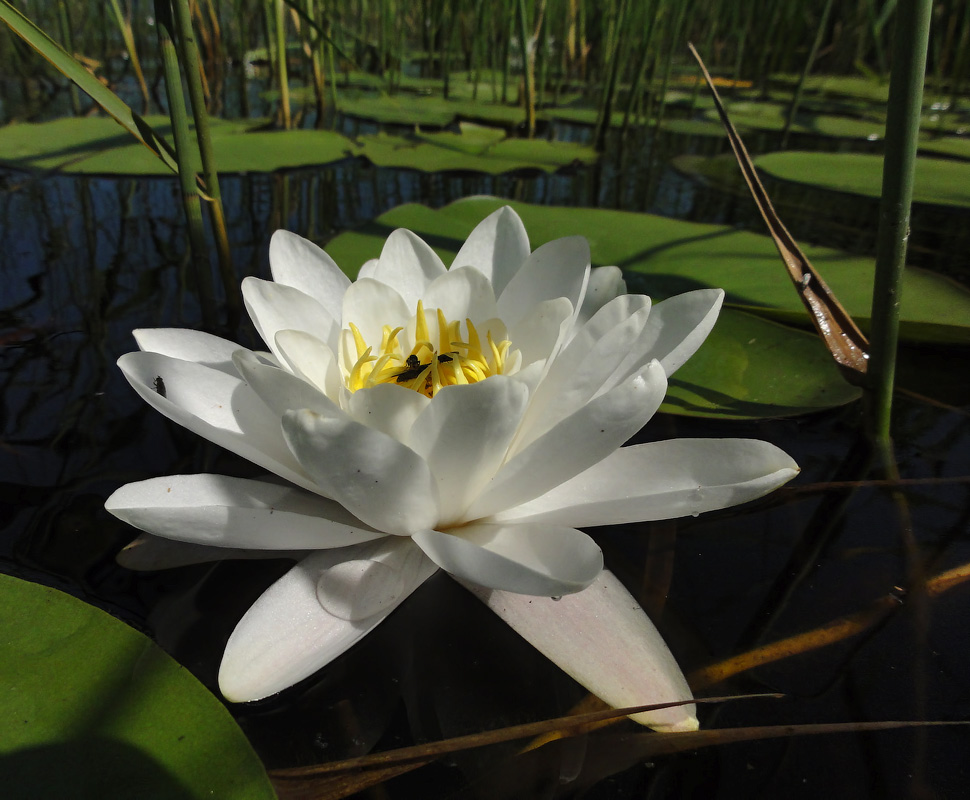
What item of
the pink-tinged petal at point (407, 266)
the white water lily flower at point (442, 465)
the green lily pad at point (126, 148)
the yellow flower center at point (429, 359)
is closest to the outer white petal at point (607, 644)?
the white water lily flower at point (442, 465)

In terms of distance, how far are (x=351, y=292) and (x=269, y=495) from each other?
363mm

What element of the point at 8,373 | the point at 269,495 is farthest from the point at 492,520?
the point at 8,373

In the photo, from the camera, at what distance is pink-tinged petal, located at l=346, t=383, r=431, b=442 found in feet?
2.82

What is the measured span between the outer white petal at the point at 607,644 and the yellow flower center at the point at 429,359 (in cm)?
35

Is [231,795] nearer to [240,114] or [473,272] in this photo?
[473,272]

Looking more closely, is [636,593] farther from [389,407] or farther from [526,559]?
[389,407]

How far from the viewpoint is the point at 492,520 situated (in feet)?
3.27

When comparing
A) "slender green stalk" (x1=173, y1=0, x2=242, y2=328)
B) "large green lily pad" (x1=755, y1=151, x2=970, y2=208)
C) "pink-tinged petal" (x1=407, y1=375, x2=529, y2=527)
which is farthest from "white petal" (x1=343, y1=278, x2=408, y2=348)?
"large green lily pad" (x1=755, y1=151, x2=970, y2=208)

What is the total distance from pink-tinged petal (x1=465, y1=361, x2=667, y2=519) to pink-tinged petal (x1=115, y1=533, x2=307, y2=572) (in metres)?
0.38

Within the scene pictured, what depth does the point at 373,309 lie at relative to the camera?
112 cm

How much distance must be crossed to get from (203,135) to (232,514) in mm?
1022

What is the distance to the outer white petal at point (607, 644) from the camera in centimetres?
82

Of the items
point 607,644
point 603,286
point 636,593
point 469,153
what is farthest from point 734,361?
point 469,153

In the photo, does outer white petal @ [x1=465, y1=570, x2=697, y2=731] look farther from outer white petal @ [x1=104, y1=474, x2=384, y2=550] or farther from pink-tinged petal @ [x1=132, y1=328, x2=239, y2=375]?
pink-tinged petal @ [x1=132, y1=328, x2=239, y2=375]
